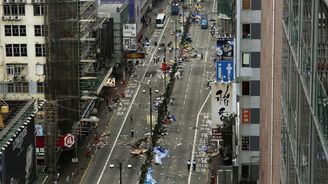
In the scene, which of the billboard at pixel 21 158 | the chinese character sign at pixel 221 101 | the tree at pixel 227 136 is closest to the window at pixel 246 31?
the chinese character sign at pixel 221 101

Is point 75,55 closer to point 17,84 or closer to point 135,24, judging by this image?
point 17,84

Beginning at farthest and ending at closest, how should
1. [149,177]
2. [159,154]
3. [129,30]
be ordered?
[129,30]
[159,154]
[149,177]

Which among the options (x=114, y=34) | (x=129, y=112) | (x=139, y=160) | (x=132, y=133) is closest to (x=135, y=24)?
(x=114, y=34)

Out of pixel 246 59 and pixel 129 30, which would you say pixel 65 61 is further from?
pixel 129 30

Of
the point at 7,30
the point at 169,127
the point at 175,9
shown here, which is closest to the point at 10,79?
the point at 7,30

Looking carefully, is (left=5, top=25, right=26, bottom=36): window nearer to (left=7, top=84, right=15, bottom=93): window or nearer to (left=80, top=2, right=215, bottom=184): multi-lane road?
(left=7, top=84, right=15, bottom=93): window

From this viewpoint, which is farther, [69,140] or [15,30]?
[15,30]
